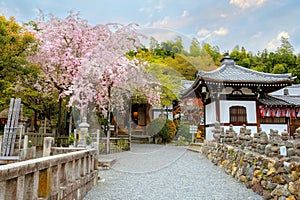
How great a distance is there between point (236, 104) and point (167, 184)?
589 cm

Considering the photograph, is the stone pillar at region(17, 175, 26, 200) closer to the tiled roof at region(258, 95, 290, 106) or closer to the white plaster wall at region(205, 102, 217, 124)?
the white plaster wall at region(205, 102, 217, 124)

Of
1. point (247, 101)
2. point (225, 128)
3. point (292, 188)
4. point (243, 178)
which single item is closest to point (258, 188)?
point (243, 178)

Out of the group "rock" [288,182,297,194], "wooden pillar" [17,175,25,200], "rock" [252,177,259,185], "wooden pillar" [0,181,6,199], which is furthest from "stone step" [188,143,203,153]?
"wooden pillar" [0,181,6,199]

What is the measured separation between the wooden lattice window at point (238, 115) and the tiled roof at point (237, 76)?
1219 mm

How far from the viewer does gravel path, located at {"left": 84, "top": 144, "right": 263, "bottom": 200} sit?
4129 mm

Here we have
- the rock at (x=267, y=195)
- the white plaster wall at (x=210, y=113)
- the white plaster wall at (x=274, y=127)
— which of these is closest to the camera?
the rock at (x=267, y=195)

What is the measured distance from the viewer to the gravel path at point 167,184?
4129 mm

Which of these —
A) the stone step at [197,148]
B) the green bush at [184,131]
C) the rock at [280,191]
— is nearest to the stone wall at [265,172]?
the rock at [280,191]

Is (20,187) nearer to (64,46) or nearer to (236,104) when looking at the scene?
(64,46)

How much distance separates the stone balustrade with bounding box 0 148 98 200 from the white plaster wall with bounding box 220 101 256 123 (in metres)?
6.48

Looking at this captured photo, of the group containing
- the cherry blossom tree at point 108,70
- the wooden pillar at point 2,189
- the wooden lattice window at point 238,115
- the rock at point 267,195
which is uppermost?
the cherry blossom tree at point 108,70

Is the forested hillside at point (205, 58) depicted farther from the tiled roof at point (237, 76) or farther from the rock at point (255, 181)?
the rock at point (255, 181)

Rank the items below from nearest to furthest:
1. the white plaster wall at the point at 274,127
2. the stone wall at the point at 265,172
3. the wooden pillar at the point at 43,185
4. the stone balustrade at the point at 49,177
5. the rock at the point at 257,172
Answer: the stone balustrade at the point at 49,177
the wooden pillar at the point at 43,185
the stone wall at the point at 265,172
the rock at the point at 257,172
the white plaster wall at the point at 274,127

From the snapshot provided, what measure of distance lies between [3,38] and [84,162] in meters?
5.98
